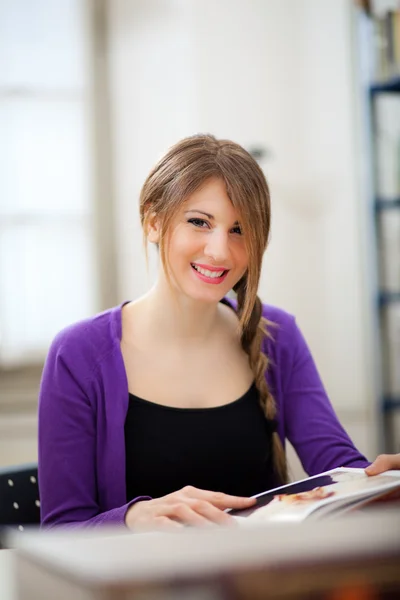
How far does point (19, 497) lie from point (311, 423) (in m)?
0.55

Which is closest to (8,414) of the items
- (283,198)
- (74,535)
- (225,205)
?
(283,198)

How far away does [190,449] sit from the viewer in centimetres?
130

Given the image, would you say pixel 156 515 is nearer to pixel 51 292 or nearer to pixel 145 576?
pixel 145 576

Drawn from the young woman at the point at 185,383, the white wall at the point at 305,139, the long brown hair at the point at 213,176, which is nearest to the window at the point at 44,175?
the white wall at the point at 305,139

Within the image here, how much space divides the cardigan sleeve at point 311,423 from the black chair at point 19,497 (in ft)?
1.60

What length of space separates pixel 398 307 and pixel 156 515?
244 centimetres

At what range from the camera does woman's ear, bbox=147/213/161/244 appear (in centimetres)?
132

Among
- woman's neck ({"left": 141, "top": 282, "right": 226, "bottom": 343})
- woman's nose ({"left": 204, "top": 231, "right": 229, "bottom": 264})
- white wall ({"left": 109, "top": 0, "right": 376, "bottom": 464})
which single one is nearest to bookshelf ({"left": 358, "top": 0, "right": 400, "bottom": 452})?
white wall ({"left": 109, "top": 0, "right": 376, "bottom": 464})

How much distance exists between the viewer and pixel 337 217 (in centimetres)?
336

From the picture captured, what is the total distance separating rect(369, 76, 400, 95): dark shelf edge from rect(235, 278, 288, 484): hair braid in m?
1.97

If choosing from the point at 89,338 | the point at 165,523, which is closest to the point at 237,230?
the point at 89,338

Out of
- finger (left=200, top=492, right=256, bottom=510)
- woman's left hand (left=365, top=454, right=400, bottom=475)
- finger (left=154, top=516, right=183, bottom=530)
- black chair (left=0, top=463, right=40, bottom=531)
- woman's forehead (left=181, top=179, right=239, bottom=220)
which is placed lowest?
black chair (left=0, top=463, right=40, bottom=531)

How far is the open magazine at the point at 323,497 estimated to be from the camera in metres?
0.79

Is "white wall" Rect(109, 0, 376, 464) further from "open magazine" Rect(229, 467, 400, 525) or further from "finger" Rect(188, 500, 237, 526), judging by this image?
"finger" Rect(188, 500, 237, 526)
